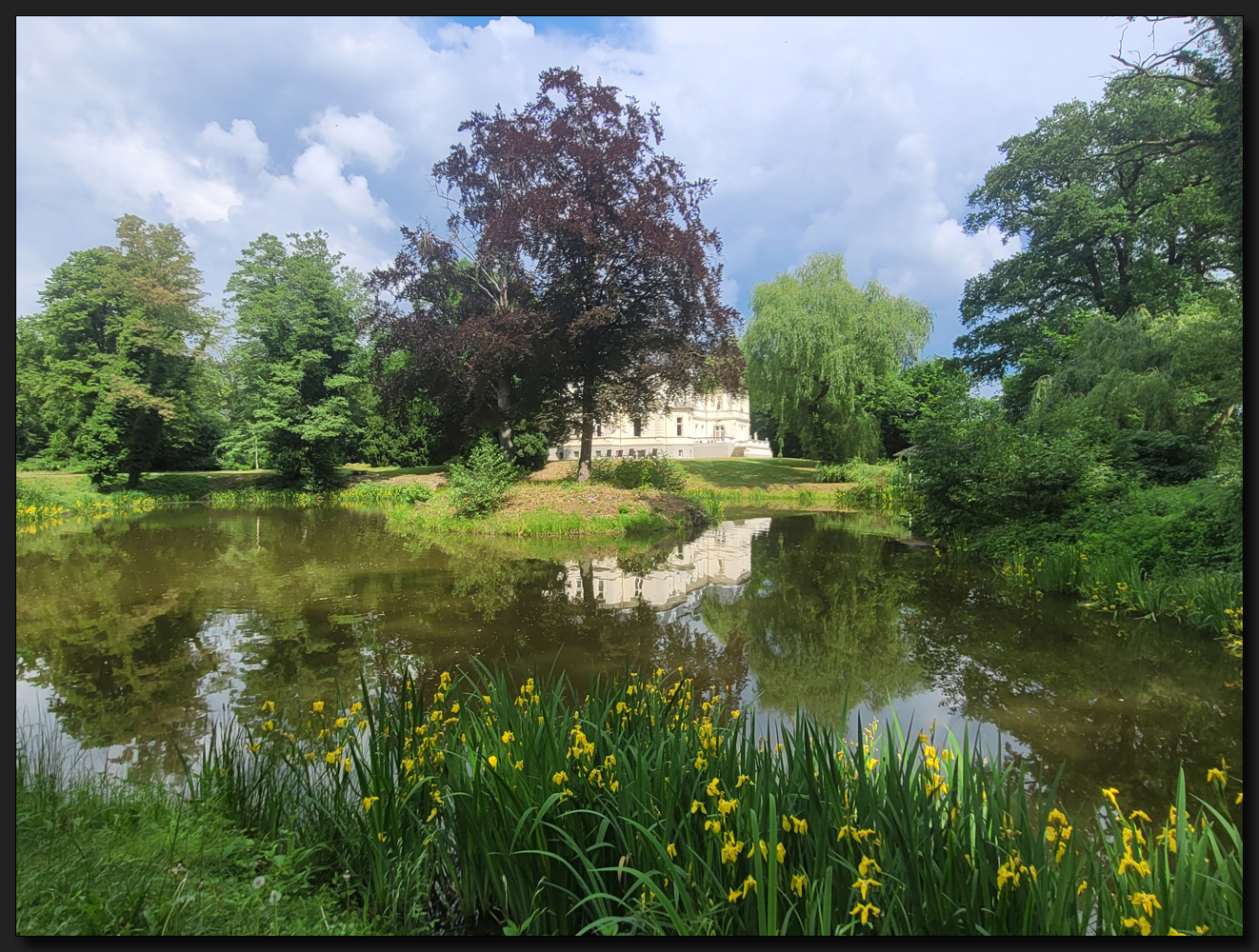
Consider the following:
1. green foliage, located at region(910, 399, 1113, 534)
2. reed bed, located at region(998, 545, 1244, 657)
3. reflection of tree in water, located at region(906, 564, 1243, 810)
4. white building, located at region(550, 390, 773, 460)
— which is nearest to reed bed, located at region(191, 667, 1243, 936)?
reflection of tree in water, located at region(906, 564, 1243, 810)

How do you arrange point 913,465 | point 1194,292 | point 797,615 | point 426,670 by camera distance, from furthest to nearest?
point 1194,292
point 913,465
point 797,615
point 426,670

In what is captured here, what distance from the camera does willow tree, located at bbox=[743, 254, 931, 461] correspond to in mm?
24328

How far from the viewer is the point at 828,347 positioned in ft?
79.0

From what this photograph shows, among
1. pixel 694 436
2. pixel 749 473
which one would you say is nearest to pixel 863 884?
pixel 749 473

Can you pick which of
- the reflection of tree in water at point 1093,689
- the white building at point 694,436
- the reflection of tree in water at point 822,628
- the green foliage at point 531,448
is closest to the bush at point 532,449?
the green foliage at point 531,448

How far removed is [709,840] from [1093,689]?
3.94 metres

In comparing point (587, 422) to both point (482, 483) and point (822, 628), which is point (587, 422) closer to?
point (482, 483)

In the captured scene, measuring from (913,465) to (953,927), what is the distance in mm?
10008

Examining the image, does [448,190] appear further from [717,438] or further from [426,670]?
[717,438]

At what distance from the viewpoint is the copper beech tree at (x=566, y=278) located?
14.1 meters

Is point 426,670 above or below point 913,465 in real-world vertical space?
below

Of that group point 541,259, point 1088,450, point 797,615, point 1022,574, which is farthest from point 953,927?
point 541,259

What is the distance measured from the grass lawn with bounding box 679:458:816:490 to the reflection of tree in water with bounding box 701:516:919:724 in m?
14.0

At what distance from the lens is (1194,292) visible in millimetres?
12141
